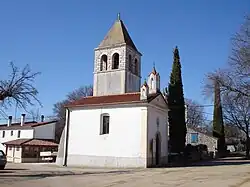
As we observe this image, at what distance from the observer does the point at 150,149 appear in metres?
30.7

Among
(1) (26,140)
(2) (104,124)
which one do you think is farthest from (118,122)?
(1) (26,140)

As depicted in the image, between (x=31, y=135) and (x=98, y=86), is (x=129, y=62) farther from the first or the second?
(x=31, y=135)

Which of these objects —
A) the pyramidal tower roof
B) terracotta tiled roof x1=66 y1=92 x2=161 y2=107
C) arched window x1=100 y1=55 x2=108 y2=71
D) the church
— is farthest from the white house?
the pyramidal tower roof

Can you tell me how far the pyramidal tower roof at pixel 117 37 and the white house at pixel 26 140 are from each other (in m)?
18.5

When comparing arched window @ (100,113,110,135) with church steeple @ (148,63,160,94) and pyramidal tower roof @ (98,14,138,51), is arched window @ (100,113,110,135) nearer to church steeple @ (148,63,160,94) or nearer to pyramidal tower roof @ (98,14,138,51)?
church steeple @ (148,63,160,94)

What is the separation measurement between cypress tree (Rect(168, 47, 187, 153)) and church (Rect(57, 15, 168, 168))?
5530 millimetres

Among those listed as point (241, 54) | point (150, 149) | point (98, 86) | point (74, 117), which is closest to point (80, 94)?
point (98, 86)

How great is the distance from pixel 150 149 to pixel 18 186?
1668 cm

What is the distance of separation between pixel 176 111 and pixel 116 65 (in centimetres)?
959

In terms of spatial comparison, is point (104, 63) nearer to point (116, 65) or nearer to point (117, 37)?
point (116, 65)

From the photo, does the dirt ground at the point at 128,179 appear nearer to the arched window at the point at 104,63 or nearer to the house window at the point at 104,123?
the house window at the point at 104,123

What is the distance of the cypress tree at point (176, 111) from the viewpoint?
4053cm

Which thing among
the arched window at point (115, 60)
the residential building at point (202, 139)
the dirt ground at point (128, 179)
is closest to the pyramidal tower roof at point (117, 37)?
the arched window at point (115, 60)

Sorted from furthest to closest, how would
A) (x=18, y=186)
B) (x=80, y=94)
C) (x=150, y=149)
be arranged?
(x=80, y=94)
(x=150, y=149)
(x=18, y=186)
